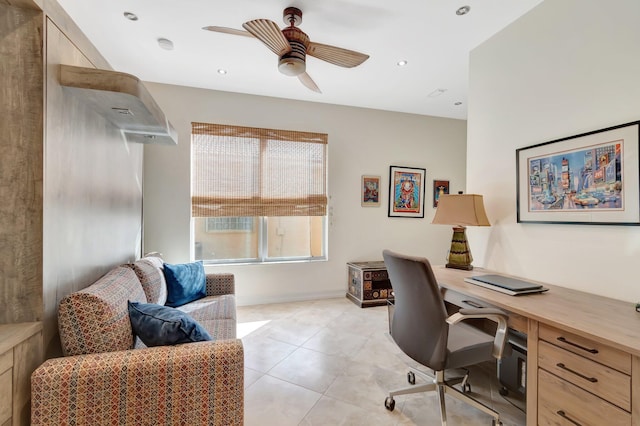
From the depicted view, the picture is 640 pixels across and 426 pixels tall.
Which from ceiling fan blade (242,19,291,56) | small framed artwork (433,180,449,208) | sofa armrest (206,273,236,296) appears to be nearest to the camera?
ceiling fan blade (242,19,291,56)

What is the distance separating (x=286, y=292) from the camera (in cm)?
393

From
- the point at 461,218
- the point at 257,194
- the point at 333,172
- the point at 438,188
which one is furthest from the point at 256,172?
the point at 438,188

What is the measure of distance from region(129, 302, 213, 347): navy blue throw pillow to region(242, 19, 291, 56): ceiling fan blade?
1721 mm

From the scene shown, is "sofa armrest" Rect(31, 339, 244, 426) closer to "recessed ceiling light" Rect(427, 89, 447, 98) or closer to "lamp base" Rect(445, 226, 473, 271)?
"lamp base" Rect(445, 226, 473, 271)

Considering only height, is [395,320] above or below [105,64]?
below

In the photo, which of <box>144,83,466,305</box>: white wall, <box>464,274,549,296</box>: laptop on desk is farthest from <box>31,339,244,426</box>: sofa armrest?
<box>144,83,466,305</box>: white wall

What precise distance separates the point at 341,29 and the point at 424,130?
2.66 metres

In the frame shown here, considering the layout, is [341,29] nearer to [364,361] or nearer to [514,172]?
[514,172]

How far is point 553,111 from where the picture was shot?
6.55 ft

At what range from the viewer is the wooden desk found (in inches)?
41.9

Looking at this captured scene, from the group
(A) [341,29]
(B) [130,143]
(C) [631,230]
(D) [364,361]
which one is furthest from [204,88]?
(C) [631,230]

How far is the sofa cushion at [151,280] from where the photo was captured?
2.07 m

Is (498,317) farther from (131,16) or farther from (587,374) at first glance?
(131,16)

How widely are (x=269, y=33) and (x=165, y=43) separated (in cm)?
136
